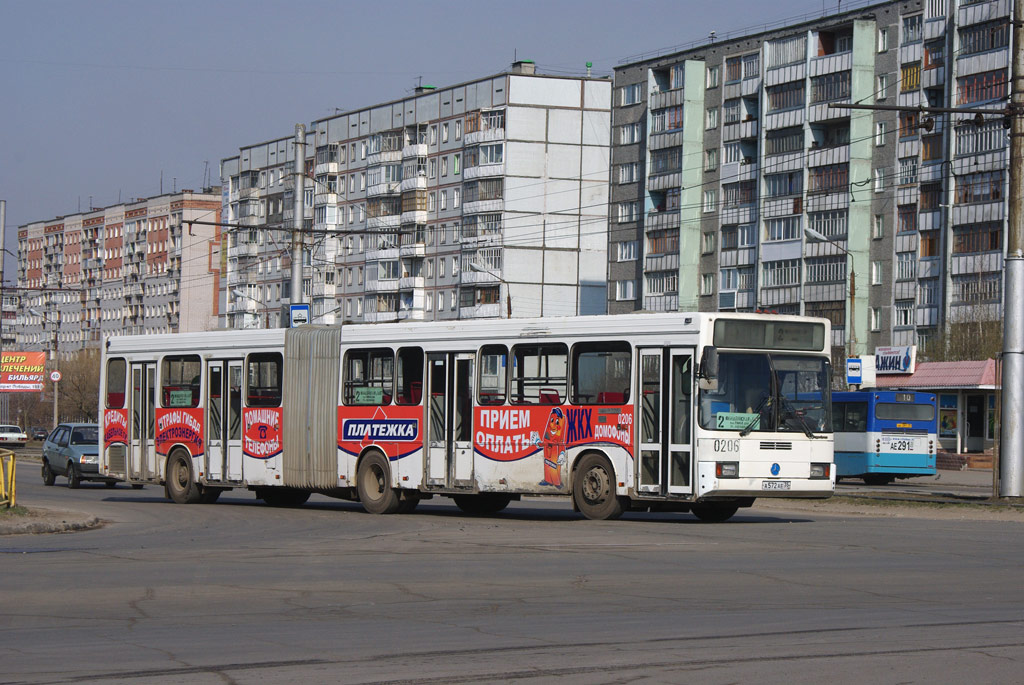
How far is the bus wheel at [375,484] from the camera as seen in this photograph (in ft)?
80.1

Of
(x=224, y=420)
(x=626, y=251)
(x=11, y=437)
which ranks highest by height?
(x=626, y=251)

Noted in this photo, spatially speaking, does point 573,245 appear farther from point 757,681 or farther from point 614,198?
point 757,681

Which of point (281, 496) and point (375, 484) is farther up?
point (375, 484)

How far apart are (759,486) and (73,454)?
22.0 meters

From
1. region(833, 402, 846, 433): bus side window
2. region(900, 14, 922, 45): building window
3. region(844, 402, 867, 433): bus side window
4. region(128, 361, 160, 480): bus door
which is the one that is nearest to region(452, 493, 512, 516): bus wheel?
region(128, 361, 160, 480): bus door

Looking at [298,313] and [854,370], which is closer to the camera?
[298,313]

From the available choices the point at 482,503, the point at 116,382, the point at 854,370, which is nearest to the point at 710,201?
the point at 854,370

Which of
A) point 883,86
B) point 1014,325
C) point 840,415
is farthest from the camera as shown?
point 883,86

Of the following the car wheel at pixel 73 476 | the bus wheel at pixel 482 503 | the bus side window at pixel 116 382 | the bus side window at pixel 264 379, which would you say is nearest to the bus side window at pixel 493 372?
the bus wheel at pixel 482 503

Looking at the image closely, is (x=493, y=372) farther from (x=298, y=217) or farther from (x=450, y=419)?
(x=298, y=217)

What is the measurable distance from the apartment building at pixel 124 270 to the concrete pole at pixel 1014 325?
116228mm

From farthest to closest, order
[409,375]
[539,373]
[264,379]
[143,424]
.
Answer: [143,424]
[264,379]
[409,375]
[539,373]

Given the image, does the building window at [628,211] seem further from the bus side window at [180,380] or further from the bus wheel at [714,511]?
the bus wheel at [714,511]

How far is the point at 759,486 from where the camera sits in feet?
68.5
